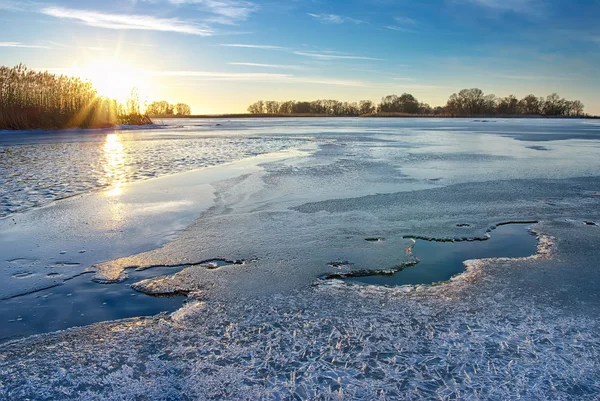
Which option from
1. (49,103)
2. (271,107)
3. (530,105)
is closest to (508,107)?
(530,105)

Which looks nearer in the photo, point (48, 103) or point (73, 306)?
point (73, 306)

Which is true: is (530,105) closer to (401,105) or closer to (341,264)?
(401,105)

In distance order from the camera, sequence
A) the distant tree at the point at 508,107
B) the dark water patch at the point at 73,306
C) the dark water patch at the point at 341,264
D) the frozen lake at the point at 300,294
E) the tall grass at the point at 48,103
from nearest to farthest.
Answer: the frozen lake at the point at 300,294
the dark water patch at the point at 73,306
the dark water patch at the point at 341,264
the tall grass at the point at 48,103
the distant tree at the point at 508,107

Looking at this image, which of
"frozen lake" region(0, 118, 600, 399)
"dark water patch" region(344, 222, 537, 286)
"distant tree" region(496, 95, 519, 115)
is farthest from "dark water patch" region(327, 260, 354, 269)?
"distant tree" region(496, 95, 519, 115)

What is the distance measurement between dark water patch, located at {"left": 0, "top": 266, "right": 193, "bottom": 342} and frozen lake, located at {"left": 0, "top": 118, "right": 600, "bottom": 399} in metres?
0.02

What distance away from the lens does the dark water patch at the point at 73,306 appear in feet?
8.21

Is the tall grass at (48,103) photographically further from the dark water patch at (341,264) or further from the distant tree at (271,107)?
the distant tree at (271,107)

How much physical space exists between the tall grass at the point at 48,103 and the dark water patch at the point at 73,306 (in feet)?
77.9

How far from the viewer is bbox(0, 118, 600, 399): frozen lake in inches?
79.0

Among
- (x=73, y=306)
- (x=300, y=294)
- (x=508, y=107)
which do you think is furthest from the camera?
(x=508, y=107)

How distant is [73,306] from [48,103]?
89.1 ft

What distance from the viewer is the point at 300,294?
2938 millimetres

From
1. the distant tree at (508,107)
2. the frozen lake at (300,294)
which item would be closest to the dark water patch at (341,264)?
the frozen lake at (300,294)

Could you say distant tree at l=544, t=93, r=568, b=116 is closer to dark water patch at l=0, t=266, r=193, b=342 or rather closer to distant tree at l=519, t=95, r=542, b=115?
distant tree at l=519, t=95, r=542, b=115
